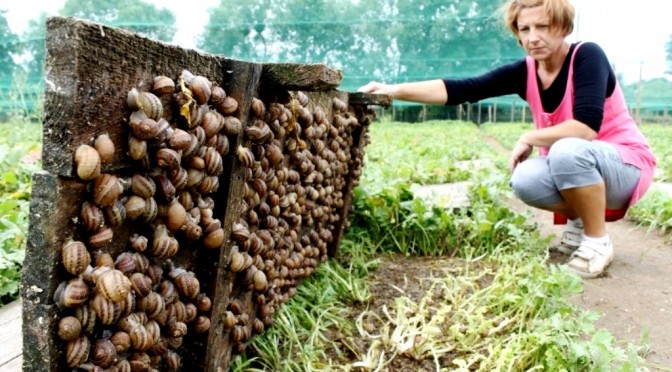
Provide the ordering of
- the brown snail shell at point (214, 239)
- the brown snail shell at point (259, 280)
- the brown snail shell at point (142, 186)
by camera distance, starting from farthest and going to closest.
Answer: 1. the brown snail shell at point (259, 280)
2. the brown snail shell at point (214, 239)
3. the brown snail shell at point (142, 186)

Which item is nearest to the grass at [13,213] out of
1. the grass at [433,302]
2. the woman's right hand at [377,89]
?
the grass at [433,302]

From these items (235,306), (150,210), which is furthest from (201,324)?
(150,210)

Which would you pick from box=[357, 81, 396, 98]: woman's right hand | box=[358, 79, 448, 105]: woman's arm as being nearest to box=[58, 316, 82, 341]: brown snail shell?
box=[357, 81, 396, 98]: woman's right hand

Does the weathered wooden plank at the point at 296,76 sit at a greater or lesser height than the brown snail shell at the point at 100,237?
greater

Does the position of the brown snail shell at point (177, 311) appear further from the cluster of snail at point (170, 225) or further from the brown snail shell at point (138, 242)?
the brown snail shell at point (138, 242)

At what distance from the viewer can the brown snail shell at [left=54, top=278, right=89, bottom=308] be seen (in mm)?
1031

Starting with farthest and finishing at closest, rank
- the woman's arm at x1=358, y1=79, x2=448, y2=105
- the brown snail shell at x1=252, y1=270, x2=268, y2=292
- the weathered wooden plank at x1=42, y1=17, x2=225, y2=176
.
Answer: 1. the woman's arm at x1=358, y1=79, x2=448, y2=105
2. the brown snail shell at x1=252, y1=270, x2=268, y2=292
3. the weathered wooden plank at x1=42, y1=17, x2=225, y2=176

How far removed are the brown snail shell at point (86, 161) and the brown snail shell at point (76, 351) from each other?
31 cm

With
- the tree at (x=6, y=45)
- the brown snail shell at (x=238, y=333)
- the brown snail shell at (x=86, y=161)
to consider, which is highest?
the tree at (x=6, y=45)

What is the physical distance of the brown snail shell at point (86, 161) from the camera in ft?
3.29

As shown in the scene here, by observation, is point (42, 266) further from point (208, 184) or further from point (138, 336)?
point (208, 184)

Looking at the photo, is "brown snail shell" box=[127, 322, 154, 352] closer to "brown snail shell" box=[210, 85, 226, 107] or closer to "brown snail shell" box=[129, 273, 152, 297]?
"brown snail shell" box=[129, 273, 152, 297]

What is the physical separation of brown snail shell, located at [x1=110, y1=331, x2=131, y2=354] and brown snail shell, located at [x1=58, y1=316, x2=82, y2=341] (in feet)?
0.36

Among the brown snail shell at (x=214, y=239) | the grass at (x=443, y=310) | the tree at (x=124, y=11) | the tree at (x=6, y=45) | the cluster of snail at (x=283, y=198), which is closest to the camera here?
the brown snail shell at (x=214, y=239)
